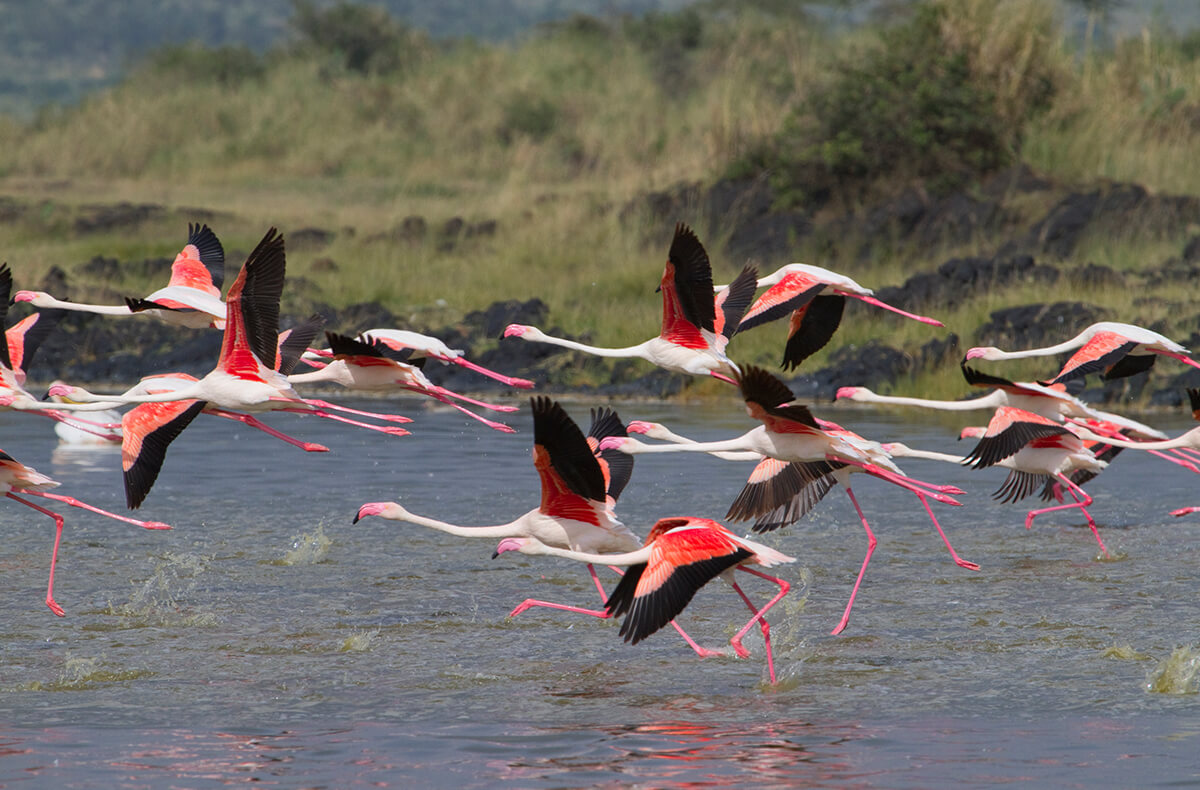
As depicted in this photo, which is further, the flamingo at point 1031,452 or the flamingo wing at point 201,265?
the flamingo wing at point 201,265

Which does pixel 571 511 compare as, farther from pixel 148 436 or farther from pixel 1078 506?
pixel 1078 506

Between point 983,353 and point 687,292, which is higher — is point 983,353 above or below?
below

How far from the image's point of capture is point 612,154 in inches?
954

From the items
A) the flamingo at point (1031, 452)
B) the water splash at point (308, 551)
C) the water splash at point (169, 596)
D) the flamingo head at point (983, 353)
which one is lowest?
the water splash at point (308, 551)

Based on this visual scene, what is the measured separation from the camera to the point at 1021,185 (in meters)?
18.4

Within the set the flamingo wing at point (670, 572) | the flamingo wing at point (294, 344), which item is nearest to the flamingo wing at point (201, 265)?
the flamingo wing at point (294, 344)

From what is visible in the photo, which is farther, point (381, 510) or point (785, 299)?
point (785, 299)

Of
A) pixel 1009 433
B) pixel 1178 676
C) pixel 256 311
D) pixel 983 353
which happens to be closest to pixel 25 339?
pixel 256 311

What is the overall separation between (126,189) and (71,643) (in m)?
18.4

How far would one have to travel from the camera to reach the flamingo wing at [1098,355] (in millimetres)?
8164

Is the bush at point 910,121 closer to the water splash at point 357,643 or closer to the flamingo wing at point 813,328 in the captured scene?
the flamingo wing at point 813,328

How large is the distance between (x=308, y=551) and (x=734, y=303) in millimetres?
2741

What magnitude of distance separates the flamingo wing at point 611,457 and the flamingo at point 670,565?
0.90 meters

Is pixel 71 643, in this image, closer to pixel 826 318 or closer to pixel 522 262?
pixel 826 318
